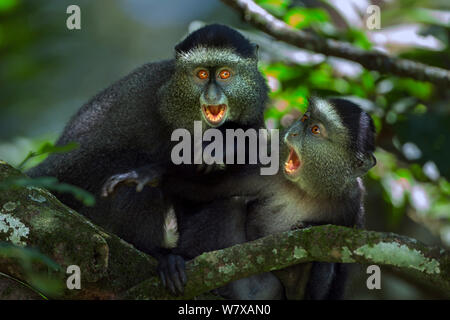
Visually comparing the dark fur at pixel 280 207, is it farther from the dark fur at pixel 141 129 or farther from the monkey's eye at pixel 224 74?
the monkey's eye at pixel 224 74

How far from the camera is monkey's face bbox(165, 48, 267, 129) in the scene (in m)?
4.63

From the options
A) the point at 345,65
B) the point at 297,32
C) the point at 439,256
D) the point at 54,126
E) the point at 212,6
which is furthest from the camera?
the point at 212,6

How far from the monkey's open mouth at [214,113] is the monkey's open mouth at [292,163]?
0.58 meters

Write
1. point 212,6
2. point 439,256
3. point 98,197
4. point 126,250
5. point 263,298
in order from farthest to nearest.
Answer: point 212,6 → point 98,197 → point 263,298 → point 126,250 → point 439,256

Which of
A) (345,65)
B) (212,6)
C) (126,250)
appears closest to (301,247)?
(126,250)

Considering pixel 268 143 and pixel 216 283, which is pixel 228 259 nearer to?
pixel 216 283

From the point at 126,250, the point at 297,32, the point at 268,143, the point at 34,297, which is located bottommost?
the point at 34,297

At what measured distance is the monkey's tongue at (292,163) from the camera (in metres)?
4.39

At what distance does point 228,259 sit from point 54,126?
9029 mm

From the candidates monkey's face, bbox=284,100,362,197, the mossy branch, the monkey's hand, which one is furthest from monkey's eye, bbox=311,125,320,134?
the mossy branch

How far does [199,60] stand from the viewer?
15.3 ft

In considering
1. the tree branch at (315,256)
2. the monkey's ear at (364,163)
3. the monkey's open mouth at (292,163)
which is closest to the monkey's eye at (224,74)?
the monkey's open mouth at (292,163)

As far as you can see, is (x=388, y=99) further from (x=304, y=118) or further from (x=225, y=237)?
(x=225, y=237)

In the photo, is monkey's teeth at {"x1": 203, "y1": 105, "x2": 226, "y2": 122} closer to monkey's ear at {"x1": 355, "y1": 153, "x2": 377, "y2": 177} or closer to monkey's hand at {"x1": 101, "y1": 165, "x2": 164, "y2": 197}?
monkey's hand at {"x1": 101, "y1": 165, "x2": 164, "y2": 197}
